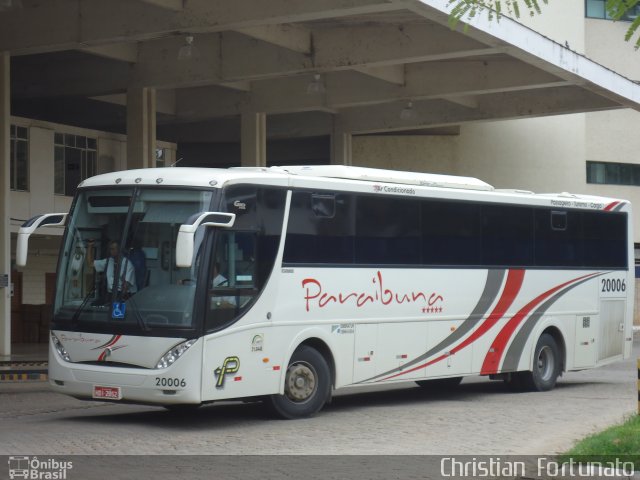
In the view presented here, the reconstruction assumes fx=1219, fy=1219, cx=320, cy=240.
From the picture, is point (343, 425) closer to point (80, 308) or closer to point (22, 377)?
point (80, 308)

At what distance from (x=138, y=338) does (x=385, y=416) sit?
3.73 metres

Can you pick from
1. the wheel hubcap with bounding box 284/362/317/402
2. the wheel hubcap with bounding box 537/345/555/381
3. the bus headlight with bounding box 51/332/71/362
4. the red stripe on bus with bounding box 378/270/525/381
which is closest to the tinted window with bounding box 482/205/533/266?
the red stripe on bus with bounding box 378/270/525/381

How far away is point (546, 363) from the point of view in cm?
2020

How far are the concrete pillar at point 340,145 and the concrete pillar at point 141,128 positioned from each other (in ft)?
28.8

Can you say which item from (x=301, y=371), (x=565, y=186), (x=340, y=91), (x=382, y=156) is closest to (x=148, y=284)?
(x=301, y=371)

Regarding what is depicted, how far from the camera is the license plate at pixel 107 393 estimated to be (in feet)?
46.0

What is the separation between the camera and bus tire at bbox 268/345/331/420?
15211mm

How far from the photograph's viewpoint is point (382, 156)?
4322 cm

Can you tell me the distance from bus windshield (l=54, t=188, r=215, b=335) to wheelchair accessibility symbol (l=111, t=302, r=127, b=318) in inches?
0.5

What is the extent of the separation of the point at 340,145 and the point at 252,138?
476 cm

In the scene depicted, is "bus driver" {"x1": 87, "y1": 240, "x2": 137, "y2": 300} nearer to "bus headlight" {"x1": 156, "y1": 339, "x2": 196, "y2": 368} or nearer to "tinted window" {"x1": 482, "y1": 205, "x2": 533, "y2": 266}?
"bus headlight" {"x1": 156, "y1": 339, "x2": 196, "y2": 368}

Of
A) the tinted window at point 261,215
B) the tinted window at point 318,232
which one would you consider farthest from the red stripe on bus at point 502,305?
the tinted window at point 261,215

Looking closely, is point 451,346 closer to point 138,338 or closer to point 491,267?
point 491,267

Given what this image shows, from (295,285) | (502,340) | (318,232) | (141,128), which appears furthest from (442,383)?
(141,128)
